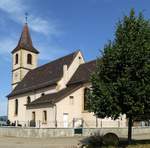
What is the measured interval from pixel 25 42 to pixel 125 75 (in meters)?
49.4

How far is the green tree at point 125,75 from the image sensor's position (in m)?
24.3

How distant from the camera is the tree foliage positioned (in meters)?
24.3

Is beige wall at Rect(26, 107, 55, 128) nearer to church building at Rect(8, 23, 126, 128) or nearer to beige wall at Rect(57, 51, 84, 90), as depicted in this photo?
church building at Rect(8, 23, 126, 128)

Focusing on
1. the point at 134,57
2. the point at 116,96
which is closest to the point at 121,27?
the point at 134,57

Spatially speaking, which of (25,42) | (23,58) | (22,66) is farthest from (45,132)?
(25,42)

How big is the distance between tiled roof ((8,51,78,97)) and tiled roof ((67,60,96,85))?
1931mm

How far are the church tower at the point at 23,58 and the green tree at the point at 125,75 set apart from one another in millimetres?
44485

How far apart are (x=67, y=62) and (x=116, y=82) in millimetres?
30548

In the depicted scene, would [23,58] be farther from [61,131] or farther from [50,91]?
[61,131]

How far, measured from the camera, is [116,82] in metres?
25.1

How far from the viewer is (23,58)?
69.6 meters

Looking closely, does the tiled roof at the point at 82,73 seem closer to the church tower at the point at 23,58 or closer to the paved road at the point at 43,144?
the paved road at the point at 43,144

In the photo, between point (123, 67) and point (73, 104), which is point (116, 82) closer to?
point (123, 67)

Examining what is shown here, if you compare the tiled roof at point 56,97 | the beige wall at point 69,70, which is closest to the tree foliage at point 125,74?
the tiled roof at point 56,97
